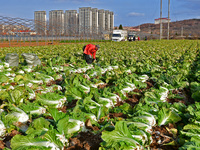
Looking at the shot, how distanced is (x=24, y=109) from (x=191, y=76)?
5.47 meters

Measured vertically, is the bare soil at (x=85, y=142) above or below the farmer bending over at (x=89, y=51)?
below

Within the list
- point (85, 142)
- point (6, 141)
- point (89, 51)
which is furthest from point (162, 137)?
point (89, 51)

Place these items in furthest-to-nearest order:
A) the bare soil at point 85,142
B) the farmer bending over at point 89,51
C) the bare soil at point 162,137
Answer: the farmer bending over at point 89,51 < the bare soil at point 162,137 < the bare soil at point 85,142

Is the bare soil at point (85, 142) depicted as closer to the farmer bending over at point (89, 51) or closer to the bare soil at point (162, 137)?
the bare soil at point (162, 137)

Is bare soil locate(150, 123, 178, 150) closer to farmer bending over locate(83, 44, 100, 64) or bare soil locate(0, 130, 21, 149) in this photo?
bare soil locate(0, 130, 21, 149)

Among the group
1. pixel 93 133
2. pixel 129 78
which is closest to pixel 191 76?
pixel 129 78

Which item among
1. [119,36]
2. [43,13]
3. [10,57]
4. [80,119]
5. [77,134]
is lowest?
[77,134]

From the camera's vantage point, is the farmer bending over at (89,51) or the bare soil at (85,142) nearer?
the bare soil at (85,142)

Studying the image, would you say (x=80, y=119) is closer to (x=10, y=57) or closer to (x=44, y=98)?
(x=44, y=98)

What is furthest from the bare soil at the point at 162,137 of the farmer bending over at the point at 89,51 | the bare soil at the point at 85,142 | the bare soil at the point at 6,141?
the farmer bending over at the point at 89,51

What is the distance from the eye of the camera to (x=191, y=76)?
696cm

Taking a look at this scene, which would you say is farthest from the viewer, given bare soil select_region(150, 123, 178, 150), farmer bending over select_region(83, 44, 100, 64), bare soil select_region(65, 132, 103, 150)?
farmer bending over select_region(83, 44, 100, 64)

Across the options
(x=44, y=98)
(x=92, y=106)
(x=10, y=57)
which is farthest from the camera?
(x=10, y=57)

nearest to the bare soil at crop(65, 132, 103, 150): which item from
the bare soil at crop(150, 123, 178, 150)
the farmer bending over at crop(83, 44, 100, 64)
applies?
the bare soil at crop(150, 123, 178, 150)
